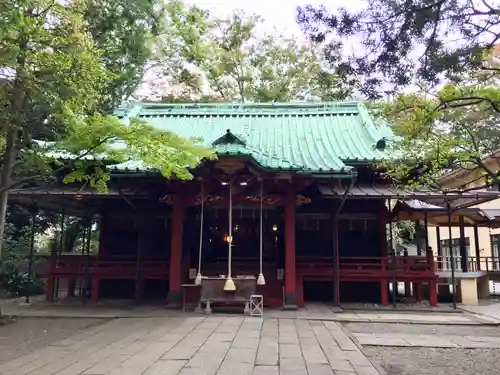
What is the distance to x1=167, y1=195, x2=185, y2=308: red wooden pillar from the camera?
10805 mm

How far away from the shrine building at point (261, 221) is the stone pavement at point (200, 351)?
2.48 m

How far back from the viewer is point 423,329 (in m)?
8.67

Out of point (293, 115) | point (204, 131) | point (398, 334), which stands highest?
point (293, 115)

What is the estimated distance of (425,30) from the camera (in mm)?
4660

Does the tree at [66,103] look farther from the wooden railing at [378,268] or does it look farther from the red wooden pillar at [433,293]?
the red wooden pillar at [433,293]

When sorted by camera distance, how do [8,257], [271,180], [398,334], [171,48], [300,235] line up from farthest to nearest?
[171,48] < [8,257] < [300,235] < [271,180] < [398,334]

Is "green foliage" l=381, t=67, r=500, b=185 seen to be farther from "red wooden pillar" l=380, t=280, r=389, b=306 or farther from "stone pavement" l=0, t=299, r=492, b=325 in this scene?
"red wooden pillar" l=380, t=280, r=389, b=306

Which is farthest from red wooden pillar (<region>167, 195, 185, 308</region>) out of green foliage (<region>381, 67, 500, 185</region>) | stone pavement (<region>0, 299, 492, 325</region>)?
green foliage (<region>381, 67, 500, 185</region>)

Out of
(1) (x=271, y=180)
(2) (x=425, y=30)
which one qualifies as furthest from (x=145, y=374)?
(1) (x=271, y=180)

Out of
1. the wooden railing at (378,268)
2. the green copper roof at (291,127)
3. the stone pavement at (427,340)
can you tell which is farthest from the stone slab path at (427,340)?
the green copper roof at (291,127)

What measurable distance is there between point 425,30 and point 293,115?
1161cm

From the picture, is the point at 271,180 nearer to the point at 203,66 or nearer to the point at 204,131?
the point at 204,131

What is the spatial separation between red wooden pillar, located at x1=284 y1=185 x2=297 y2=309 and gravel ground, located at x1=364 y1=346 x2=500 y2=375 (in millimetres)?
3819

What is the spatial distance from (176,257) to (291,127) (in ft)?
22.4
